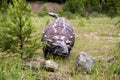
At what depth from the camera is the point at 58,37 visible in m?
7.83

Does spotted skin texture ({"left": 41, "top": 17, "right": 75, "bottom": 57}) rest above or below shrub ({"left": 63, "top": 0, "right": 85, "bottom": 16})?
above

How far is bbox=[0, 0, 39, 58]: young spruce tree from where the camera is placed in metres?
7.00

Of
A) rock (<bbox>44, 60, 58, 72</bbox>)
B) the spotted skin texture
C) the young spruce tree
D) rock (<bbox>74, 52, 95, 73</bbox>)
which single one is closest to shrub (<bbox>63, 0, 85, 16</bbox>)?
the spotted skin texture

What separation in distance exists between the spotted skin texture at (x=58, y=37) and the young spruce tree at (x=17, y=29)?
0.59 metres

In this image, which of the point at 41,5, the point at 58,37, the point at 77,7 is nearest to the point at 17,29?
the point at 58,37

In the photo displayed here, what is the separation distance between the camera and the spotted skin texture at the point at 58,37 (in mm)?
7574

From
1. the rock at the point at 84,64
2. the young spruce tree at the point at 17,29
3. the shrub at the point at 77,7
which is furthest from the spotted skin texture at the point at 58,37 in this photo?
the shrub at the point at 77,7

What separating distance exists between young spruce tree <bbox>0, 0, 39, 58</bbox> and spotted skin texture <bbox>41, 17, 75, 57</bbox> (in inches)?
23.1

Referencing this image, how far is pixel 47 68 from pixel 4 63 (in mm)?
793

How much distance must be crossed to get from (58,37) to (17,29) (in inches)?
45.2

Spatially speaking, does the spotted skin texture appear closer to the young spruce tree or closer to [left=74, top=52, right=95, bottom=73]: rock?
the young spruce tree

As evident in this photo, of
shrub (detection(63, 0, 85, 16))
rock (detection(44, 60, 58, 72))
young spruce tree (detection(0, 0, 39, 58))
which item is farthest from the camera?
shrub (detection(63, 0, 85, 16))

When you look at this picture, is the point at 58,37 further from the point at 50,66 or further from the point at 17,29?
the point at 50,66

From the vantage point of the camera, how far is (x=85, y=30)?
556 inches
